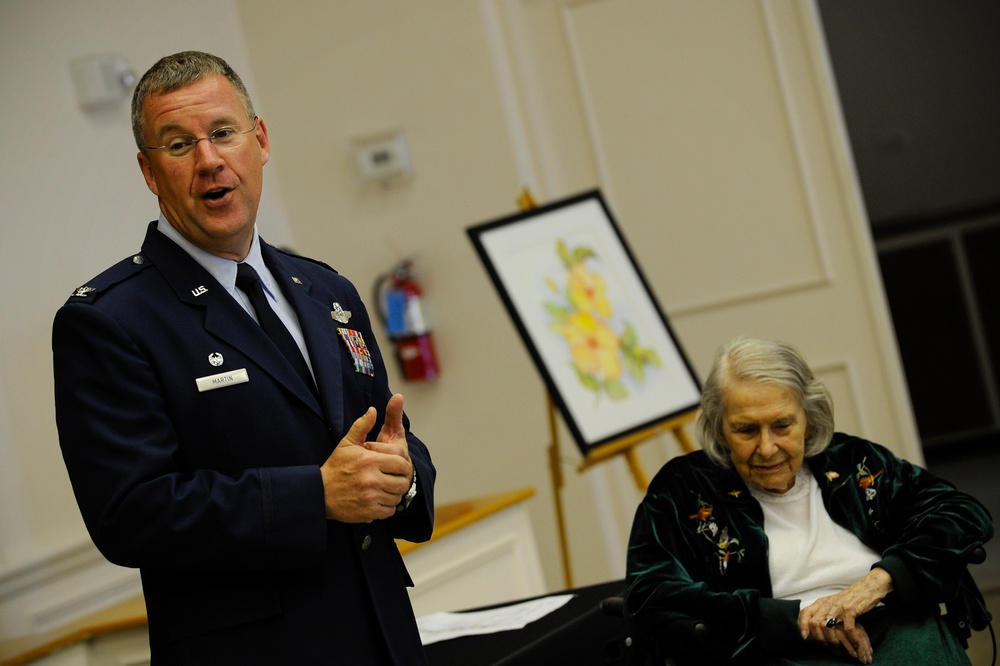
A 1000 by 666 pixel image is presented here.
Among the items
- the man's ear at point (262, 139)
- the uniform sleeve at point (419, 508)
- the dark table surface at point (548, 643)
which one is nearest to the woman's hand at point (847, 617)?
the dark table surface at point (548, 643)

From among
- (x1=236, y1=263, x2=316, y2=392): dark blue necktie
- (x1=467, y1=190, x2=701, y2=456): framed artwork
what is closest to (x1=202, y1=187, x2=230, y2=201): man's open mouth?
(x1=236, y1=263, x2=316, y2=392): dark blue necktie

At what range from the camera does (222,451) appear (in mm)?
1465

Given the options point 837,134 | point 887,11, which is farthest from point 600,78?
point 887,11

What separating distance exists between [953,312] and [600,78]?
2.89 meters

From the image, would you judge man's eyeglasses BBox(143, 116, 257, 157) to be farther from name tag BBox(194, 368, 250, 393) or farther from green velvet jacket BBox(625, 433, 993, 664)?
green velvet jacket BBox(625, 433, 993, 664)

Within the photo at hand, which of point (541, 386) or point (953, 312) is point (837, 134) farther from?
point (953, 312)

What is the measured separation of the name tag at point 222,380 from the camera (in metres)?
1.46

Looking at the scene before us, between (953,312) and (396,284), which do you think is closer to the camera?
(396,284)

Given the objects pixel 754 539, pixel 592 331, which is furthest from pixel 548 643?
pixel 592 331

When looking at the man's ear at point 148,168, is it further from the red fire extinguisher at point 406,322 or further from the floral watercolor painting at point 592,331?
the red fire extinguisher at point 406,322

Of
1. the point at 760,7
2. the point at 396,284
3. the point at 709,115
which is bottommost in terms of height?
the point at 396,284

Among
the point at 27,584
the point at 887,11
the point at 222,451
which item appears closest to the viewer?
the point at 222,451

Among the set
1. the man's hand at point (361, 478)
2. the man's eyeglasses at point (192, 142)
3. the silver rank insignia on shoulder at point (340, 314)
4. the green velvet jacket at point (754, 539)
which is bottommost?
the green velvet jacket at point (754, 539)

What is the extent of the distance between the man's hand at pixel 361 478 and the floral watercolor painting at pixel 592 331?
6.28ft
